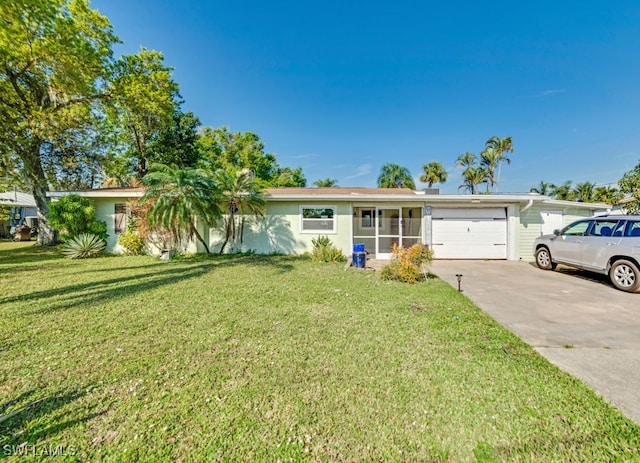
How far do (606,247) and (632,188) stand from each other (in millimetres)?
8498

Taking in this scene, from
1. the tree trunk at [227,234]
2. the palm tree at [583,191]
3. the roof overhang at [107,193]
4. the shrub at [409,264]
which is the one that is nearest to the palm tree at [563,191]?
the palm tree at [583,191]

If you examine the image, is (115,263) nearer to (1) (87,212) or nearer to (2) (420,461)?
(1) (87,212)

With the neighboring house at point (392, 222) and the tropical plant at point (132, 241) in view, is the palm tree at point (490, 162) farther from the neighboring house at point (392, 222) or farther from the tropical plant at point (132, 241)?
the tropical plant at point (132, 241)

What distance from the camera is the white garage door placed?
9.91 metres

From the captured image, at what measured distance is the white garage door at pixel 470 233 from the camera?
991cm

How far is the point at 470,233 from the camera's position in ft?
32.7

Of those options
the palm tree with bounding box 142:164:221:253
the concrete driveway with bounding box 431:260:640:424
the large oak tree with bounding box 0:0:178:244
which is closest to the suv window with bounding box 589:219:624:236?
the concrete driveway with bounding box 431:260:640:424

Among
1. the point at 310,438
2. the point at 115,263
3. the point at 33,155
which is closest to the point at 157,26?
the point at 33,155

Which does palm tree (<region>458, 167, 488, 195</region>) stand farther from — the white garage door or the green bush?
the green bush

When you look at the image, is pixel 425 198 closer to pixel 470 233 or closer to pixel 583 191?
pixel 470 233

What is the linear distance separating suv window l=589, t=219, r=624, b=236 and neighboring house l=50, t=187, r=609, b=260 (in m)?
3.43

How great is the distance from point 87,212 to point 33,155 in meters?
5.88

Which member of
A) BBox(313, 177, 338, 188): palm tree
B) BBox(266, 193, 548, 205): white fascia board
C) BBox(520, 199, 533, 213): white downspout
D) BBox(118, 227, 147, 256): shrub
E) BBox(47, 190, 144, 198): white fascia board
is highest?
BBox(313, 177, 338, 188): palm tree

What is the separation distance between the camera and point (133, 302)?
15.1ft
